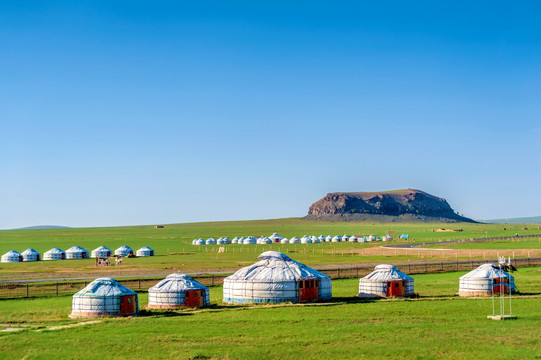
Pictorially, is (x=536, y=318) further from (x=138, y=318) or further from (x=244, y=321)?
(x=138, y=318)

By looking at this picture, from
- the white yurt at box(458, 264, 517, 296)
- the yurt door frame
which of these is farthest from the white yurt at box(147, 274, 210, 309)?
the white yurt at box(458, 264, 517, 296)

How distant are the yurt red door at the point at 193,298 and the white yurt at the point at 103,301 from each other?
14.6ft

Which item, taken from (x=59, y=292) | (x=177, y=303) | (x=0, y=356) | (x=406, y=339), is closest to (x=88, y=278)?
(x=59, y=292)

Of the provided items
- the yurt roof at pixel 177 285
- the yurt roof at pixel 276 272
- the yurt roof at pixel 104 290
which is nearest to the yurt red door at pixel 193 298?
the yurt roof at pixel 177 285

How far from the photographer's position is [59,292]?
57.8m

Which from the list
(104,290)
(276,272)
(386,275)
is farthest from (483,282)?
(104,290)

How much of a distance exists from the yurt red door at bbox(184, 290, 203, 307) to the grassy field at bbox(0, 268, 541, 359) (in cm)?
139

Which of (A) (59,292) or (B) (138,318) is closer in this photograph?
(B) (138,318)

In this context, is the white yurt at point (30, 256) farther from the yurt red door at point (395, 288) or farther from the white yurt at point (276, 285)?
the yurt red door at point (395, 288)

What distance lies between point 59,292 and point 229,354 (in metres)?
33.7

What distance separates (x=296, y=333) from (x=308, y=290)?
46.1 ft

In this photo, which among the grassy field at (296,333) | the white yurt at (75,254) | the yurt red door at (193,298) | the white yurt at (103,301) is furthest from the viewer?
the white yurt at (75,254)

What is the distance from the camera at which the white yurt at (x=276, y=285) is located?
1842 inches

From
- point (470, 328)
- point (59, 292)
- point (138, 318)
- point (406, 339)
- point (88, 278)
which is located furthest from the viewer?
point (88, 278)
